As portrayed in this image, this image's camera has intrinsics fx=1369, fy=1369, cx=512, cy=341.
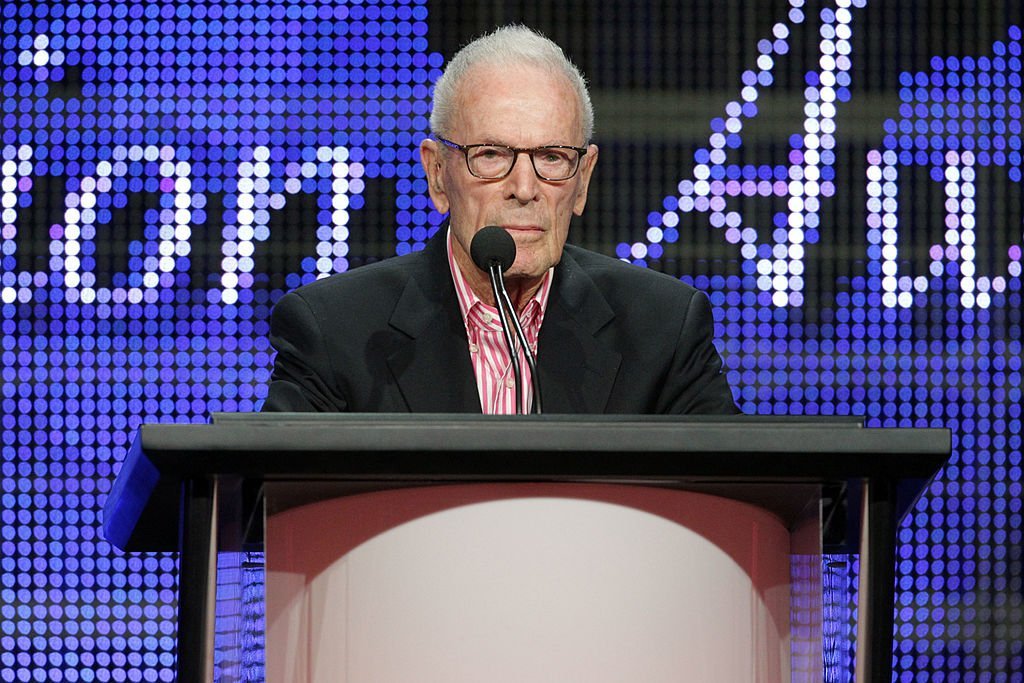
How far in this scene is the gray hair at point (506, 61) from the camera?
1933 mm

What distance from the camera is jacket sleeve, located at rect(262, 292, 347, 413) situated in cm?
176

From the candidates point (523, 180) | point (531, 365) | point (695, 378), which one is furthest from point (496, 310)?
point (531, 365)

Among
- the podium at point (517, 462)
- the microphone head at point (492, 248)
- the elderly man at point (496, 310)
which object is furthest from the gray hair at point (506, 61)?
the podium at point (517, 462)

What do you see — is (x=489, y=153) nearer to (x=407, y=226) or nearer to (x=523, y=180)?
(x=523, y=180)

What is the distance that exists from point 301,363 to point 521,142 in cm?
43

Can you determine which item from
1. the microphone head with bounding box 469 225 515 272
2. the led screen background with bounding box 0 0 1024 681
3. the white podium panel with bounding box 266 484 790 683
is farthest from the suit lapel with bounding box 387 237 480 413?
the led screen background with bounding box 0 0 1024 681

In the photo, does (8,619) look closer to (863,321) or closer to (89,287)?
(89,287)

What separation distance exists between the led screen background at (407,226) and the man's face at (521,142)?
1.06 m

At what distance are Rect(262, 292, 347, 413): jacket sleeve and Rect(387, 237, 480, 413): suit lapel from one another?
0.31ft

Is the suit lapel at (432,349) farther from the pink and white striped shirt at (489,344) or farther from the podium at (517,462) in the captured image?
the podium at (517,462)

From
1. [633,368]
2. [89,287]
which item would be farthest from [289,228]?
[633,368]

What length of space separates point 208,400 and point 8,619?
622 mm

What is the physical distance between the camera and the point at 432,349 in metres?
1.85

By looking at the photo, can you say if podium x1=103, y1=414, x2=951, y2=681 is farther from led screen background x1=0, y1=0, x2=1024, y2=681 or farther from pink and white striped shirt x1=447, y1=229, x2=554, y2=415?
led screen background x1=0, y1=0, x2=1024, y2=681
